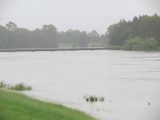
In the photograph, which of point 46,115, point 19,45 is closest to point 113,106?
point 46,115

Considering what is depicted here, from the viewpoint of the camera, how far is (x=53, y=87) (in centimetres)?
2938

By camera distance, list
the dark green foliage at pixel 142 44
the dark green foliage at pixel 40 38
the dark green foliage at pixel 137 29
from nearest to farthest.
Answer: the dark green foliage at pixel 142 44 < the dark green foliage at pixel 137 29 < the dark green foliage at pixel 40 38

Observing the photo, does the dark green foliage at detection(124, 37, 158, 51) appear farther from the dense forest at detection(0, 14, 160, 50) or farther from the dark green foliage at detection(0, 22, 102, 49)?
the dark green foliage at detection(0, 22, 102, 49)

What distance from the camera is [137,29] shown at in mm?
99000

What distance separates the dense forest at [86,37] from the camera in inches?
3733

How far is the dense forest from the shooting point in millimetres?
94812

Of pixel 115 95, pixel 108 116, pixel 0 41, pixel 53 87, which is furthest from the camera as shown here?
pixel 0 41

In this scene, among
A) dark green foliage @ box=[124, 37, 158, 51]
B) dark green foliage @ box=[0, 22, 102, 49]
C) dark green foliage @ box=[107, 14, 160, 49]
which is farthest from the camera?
dark green foliage @ box=[0, 22, 102, 49]

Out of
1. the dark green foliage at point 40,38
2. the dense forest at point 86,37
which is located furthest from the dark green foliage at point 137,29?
the dark green foliage at point 40,38

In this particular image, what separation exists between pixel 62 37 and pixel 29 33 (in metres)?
30.1

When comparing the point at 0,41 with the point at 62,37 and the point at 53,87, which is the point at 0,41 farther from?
the point at 53,87

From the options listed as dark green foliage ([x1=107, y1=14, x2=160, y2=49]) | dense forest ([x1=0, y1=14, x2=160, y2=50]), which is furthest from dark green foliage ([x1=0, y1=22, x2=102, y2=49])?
dark green foliage ([x1=107, y1=14, x2=160, y2=49])

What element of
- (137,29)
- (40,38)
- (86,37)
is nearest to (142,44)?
(137,29)

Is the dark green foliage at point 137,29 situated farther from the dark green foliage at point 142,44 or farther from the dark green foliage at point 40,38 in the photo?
the dark green foliage at point 40,38
